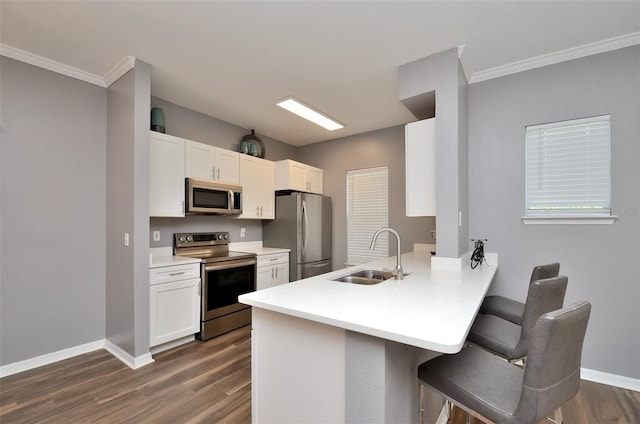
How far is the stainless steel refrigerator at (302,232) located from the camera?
4148 millimetres

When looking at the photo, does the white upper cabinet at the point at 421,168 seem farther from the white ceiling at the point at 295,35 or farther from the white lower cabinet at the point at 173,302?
the white lower cabinet at the point at 173,302

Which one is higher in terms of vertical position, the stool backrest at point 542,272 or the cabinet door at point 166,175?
the cabinet door at point 166,175

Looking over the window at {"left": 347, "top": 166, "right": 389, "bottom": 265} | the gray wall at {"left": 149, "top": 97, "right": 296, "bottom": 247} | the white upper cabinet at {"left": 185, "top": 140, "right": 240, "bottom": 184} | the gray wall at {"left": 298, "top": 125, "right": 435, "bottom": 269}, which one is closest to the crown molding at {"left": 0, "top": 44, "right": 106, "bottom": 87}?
the gray wall at {"left": 149, "top": 97, "right": 296, "bottom": 247}

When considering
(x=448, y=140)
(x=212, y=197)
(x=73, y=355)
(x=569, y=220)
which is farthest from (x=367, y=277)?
(x=73, y=355)

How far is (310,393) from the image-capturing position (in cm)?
133

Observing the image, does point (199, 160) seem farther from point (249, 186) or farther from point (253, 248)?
point (253, 248)

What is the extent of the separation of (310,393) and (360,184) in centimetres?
357

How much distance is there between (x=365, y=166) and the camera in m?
4.49

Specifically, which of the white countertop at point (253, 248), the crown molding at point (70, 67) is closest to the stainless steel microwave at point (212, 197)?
the white countertop at point (253, 248)

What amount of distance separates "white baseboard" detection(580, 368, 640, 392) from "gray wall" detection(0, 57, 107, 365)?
431 centimetres

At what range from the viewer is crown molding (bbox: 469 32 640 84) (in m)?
2.19

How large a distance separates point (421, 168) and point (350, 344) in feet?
6.14

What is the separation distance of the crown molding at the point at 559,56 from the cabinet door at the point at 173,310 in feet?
11.5

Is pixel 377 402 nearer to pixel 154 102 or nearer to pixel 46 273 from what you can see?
pixel 46 273
